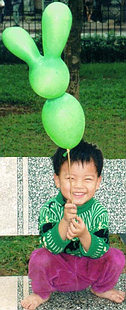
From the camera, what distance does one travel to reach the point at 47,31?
9.70 ft

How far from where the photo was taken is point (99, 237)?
130 inches

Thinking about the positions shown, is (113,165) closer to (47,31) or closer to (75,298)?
(75,298)

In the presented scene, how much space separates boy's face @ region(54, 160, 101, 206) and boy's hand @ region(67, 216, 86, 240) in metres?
0.19

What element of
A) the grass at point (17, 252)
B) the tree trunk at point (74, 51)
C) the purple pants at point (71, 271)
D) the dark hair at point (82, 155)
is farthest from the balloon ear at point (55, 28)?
the tree trunk at point (74, 51)

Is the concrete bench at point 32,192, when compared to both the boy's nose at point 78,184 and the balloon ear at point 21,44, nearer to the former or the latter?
the boy's nose at point 78,184

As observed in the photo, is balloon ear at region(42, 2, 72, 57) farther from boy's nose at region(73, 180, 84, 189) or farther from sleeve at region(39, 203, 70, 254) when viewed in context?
sleeve at region(39, 203, 70, 254)

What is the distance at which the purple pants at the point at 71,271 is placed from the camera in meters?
3.25

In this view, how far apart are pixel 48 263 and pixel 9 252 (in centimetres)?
169

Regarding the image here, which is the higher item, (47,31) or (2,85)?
(47,31)

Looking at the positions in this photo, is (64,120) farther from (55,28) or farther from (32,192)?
(32,192)

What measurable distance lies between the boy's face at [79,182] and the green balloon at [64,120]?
0.23 metres

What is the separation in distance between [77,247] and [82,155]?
0.41 m

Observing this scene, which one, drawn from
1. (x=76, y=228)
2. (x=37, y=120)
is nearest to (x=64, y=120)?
(x=76, y=228)

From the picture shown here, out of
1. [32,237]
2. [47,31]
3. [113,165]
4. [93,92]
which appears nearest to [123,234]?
[113,165]
